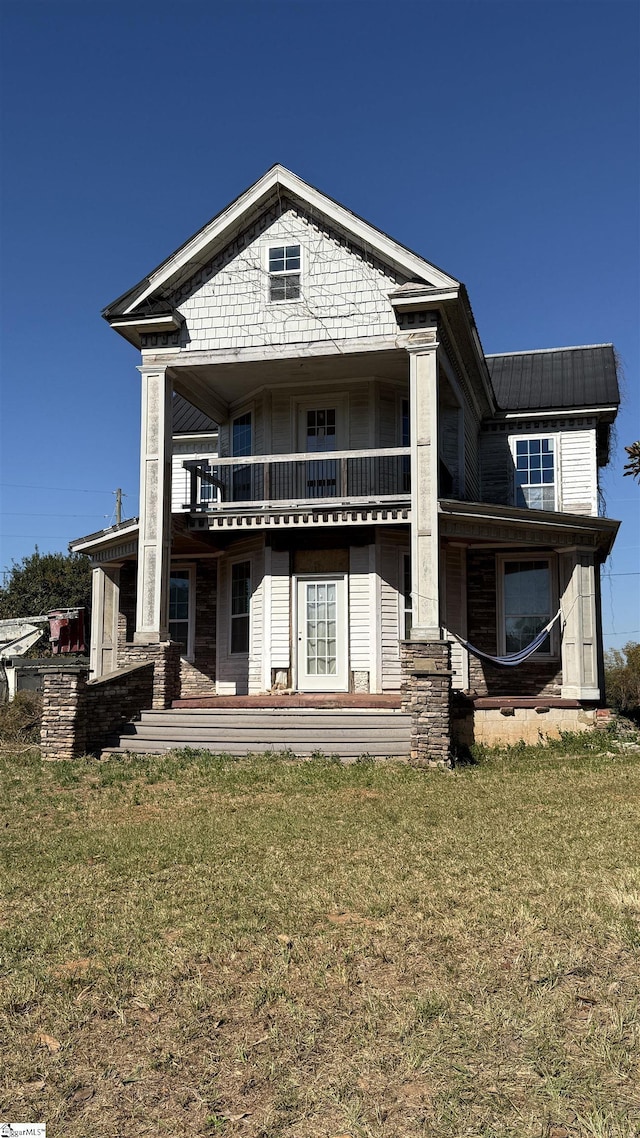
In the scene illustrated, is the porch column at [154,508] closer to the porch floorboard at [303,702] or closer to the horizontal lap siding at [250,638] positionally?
the porch floorboard at [303,702]

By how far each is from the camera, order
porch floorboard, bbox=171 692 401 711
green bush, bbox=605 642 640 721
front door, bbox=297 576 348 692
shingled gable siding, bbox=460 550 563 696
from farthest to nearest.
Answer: green bush, bbox=605 642 640 721 < shingled gable siding, bbox=460 550 563 696 < front door, bbox=297 576 348 692 < porch floorboard, bbox=171 692 401 711

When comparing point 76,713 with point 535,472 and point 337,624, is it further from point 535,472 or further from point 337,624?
point 535,472

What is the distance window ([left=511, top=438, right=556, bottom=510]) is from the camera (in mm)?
19859

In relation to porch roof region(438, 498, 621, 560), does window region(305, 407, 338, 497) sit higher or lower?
higher

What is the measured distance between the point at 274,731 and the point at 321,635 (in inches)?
154

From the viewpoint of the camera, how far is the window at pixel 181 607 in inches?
739

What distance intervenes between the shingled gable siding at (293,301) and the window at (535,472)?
6.75 m

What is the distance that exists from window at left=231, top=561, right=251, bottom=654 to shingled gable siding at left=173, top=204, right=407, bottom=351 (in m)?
4.72

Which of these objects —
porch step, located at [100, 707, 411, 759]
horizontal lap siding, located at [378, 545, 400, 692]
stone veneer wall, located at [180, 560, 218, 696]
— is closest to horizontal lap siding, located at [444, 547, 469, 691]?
horizontal lap siding, located at [378, 545, 400, 692]

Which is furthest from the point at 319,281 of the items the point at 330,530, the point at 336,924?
the point at 336,924

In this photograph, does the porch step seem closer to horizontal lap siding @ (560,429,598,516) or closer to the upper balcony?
the upper balcony

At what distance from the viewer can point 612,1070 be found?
12.8 ft

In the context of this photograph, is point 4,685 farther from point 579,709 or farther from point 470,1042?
point 470,1042

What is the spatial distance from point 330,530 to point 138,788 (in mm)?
7472
